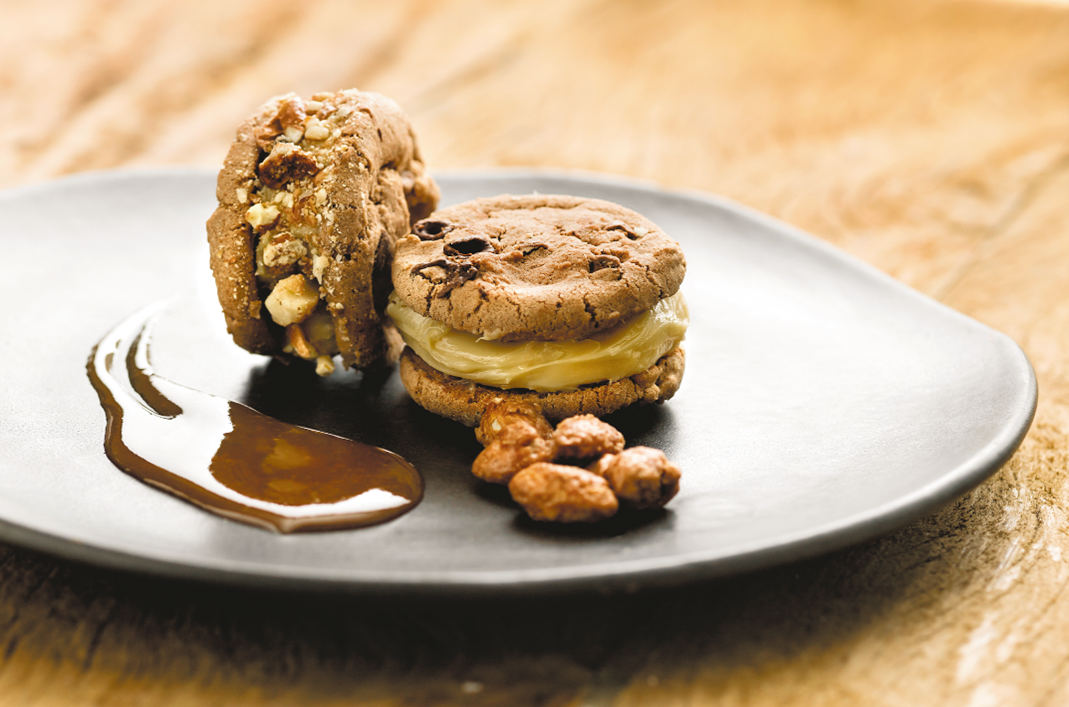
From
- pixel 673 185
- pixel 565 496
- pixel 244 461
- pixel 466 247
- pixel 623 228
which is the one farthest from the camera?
pixel 673 185

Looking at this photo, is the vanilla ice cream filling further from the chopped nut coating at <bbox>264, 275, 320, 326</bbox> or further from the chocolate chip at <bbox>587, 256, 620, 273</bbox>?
the chopped nut coating at <bbox>264, 275, 320, 326</bbox>

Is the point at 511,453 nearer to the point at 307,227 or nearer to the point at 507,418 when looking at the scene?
the point at 507,418

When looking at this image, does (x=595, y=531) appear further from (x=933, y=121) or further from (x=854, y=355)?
(x=933, y=121)

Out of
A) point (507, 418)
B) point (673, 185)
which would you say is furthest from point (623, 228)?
point (673, 185)

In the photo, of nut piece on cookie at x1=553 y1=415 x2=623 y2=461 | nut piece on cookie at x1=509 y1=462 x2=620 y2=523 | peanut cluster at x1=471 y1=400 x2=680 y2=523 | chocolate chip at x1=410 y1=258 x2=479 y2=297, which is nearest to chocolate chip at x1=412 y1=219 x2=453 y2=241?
chocolate chip at x1=410 y1=258 x2=479 y2=297

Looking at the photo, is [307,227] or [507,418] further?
[307,227]
